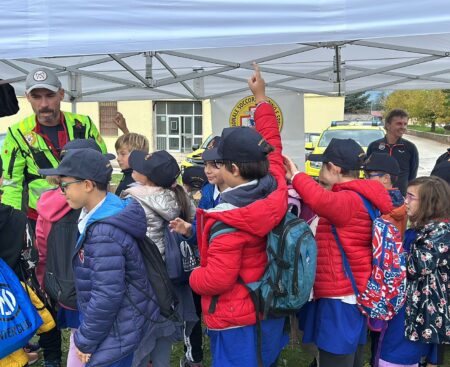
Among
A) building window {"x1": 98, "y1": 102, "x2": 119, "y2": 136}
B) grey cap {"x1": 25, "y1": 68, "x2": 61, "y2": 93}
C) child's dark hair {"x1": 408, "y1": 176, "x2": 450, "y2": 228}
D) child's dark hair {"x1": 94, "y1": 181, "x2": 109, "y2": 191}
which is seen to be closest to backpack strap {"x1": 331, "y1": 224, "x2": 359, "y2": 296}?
child's dark hair {"x1": 408, "y1": 176, "x2": 450, "y2": 228}

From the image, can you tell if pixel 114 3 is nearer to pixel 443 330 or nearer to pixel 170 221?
pixel 170 221

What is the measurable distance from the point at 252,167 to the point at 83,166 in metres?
0.80

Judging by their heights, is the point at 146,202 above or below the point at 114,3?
below

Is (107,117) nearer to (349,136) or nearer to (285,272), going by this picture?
(349,136)

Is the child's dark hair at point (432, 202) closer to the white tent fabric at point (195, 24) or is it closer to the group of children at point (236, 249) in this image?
the group of children at point (236, 249)

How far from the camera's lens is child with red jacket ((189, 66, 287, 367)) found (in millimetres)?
1955

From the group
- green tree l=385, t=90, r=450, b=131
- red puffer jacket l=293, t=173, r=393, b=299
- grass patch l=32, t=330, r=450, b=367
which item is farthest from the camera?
green tree l=385, t=90, r=450, b=131

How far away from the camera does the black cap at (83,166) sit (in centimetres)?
206

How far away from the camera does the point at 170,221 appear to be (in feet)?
8.02

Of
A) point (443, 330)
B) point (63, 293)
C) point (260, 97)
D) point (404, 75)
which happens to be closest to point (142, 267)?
point (63, 293)

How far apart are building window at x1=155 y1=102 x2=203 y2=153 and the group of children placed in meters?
19.8

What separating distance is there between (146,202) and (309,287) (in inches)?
38.8

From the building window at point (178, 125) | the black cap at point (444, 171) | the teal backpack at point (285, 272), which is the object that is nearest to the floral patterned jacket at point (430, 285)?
the teal backpack at point (285, 272)

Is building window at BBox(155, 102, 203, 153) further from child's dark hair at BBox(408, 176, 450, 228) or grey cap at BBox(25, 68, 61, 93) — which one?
child's dark hair at BBox(408, 176, 450, 228)
